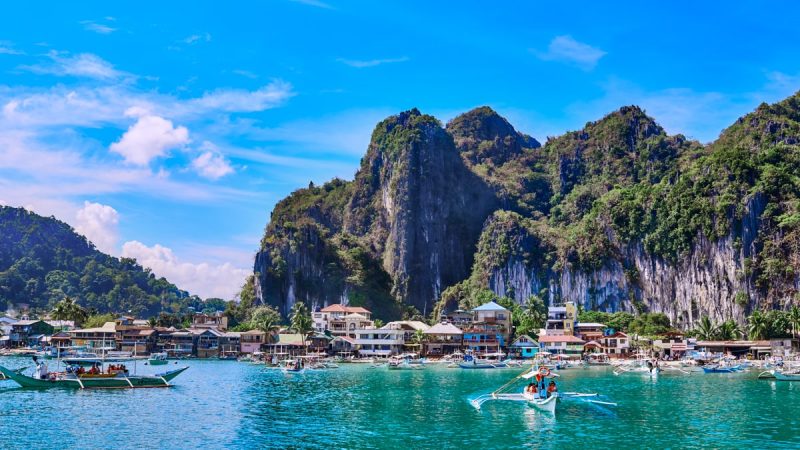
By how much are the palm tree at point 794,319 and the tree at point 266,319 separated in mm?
74219

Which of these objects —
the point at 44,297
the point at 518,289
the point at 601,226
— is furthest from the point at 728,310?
the point at 44,297

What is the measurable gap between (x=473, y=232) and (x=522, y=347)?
183 ft

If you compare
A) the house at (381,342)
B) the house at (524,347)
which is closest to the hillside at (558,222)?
the house at (524,347)

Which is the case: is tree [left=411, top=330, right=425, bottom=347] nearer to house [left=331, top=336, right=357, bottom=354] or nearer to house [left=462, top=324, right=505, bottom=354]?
house [left=462, top=324, right=505, bottom=354]

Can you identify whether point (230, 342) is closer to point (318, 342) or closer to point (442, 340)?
point (318, 342)

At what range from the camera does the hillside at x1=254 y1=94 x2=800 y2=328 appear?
109m

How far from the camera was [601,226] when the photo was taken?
428ft

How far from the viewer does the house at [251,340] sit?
113 m

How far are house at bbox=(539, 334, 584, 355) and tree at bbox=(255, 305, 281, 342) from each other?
42766 millimetres

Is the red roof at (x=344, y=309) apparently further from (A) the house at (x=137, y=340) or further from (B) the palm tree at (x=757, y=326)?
(B) the palm tree at (x=757, y=326)

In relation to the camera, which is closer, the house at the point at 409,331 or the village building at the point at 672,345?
the village building at the point at 672,345

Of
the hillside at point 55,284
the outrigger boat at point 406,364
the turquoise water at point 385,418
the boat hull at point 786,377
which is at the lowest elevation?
the outrigger boat at point 406,364

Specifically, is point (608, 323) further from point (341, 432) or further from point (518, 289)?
point (341, 432)

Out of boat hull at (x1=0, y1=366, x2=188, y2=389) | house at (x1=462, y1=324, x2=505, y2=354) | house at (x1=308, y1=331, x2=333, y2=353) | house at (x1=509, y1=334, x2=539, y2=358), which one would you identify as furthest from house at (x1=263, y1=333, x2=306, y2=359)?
boat hull at (x1=0, y1=366, x2=188, y2=389)
